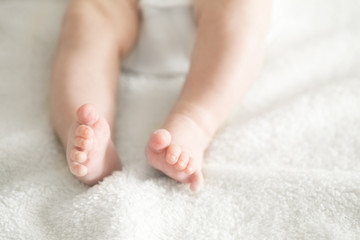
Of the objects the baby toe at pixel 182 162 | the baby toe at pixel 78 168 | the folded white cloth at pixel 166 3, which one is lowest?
the baby toe at pixel 78 168

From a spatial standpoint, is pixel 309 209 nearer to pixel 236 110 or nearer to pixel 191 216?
pixel 191 216


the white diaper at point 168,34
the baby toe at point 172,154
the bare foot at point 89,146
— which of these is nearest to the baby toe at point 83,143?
the bare foot at point 89,146

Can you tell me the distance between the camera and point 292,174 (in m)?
0.69

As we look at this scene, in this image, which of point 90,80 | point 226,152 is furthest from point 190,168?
point 90,80

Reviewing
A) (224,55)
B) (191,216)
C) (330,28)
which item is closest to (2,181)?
(191,216)

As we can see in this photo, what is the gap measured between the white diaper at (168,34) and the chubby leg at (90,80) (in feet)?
0.13

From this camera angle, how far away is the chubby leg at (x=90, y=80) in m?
0.65

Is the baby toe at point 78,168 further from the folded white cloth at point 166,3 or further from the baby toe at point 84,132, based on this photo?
the folded white cloth at point 166,3

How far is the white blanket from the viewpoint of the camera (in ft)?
2.06

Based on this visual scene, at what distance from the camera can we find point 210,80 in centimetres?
76

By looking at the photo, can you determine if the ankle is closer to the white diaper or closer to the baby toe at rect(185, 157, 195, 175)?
the baby toe at rect(185, 157, 195, 175)

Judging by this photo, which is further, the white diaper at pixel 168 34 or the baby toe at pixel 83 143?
the white diaper at pixel 168 34

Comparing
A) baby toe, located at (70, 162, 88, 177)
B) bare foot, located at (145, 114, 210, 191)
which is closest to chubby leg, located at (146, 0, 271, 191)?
bare foot, located at (145, 114, 210, 191)

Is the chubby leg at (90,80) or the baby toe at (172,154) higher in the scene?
the baby toe at (172,154)
